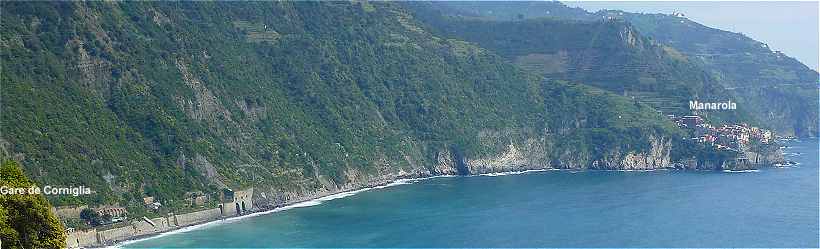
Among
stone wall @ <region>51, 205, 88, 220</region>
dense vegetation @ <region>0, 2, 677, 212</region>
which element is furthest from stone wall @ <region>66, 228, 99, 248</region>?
dense vegetation @ <region>0, 2, 677, 212</region>

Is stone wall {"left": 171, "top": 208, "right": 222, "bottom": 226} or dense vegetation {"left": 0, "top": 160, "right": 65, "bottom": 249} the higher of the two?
dense vegetation {"left": 0, "top": 160, "right": 65, "bottom": 249}

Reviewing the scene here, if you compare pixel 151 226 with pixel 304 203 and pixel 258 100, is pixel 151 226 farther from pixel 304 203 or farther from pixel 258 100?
pixel 258 100

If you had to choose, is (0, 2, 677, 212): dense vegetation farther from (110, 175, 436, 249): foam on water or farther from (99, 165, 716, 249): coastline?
(110, 175, 436, 249): foam on water

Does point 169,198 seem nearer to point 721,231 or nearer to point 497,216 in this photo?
point 497,216

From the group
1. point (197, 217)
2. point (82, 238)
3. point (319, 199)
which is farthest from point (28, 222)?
point (319, 199)

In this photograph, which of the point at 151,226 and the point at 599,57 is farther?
the point at 599,57

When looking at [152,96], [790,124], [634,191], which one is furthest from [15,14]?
[790,124]
